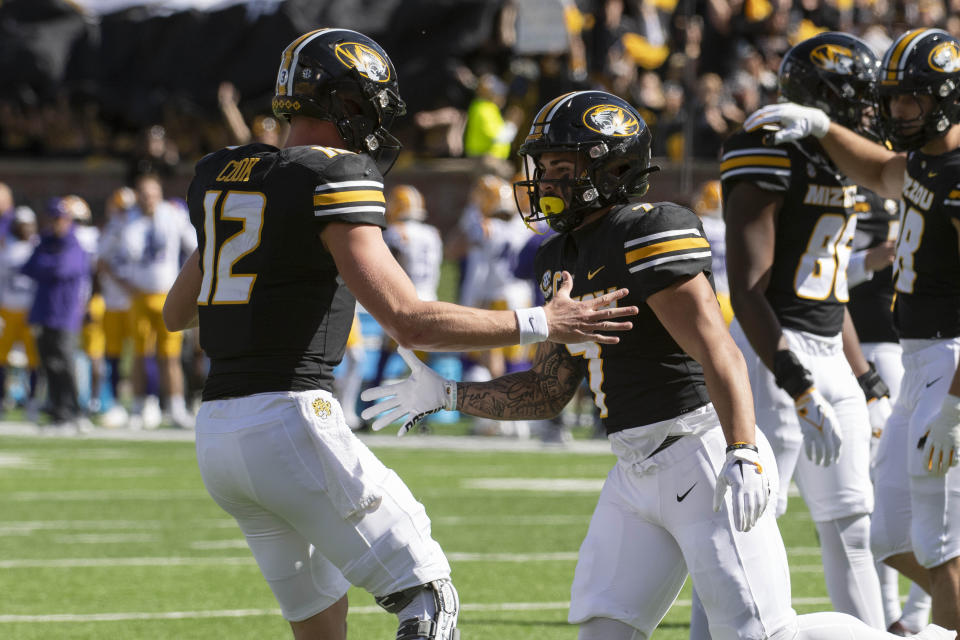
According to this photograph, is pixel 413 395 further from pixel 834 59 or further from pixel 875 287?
pixel 875 287

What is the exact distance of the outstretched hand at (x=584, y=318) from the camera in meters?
3.69

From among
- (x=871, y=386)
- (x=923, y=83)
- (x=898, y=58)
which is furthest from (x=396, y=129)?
(x=923, y=83)

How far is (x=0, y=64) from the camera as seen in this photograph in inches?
916

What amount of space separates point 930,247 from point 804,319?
1.55ft

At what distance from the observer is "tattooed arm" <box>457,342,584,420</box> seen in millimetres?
4156

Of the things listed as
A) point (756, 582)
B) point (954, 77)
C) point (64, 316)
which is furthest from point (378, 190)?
point (64, 316)

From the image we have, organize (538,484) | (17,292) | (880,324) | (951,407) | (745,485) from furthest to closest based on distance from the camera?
1. (17,292)
2. (538,484)
3. (880,324)
4. (951,407)
5. (745,485)

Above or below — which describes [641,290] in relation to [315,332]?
above

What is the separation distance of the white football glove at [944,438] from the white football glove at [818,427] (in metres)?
0.27

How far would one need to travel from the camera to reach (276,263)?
12.4 feet

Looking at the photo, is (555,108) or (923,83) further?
(923,83)

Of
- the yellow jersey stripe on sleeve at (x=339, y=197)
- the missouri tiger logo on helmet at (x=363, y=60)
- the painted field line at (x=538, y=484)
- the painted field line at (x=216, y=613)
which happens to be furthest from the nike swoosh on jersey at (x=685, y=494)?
the painted field line at (x=538, y=484)

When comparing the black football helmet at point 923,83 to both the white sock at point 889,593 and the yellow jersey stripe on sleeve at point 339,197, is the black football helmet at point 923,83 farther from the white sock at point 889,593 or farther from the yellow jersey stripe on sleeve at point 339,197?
the yellow jersey stripe on sleeve at point 339,197

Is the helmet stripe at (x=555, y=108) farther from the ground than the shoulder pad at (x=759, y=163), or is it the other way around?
the helmet stripe at (x=555, y=108)
